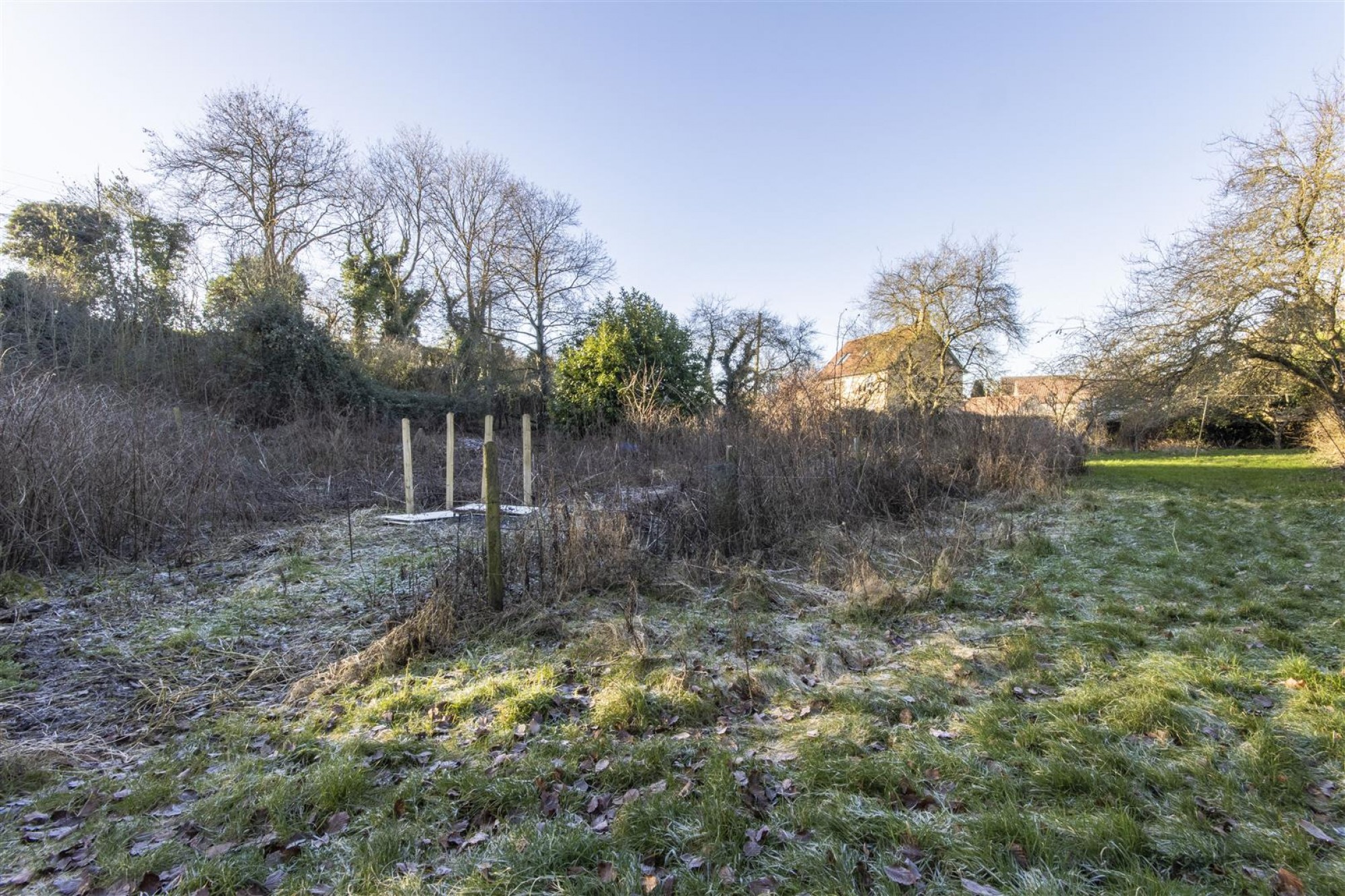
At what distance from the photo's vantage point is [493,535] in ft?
14.5

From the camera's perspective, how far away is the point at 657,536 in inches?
242

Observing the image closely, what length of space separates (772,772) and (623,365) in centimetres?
1245

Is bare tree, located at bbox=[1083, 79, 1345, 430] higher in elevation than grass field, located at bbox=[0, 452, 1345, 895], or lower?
higher

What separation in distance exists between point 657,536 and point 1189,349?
35.0 feet

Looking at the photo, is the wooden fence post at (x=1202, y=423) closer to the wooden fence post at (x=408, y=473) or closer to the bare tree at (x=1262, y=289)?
the bare tree at (x=1262, y=289)

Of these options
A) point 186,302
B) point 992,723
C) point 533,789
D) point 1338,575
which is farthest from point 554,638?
point 186,302

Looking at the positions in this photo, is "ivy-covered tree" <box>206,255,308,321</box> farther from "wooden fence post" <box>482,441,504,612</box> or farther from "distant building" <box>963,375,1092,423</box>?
"distant building" <box>963,375,1092,423</box>

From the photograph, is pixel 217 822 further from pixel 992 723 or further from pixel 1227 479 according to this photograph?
pixel 1227 479

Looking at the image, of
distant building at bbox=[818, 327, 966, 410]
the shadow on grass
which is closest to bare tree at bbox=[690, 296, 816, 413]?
distant building at bbox=[818, 327, 966, 410]

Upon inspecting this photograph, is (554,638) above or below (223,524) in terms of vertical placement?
below

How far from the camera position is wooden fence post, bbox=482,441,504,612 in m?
4.36

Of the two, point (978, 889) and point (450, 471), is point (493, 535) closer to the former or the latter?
point (978, 889)

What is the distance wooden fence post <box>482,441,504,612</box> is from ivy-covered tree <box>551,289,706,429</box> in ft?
30.1

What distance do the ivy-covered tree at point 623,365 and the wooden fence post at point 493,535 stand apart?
30.1 feet
